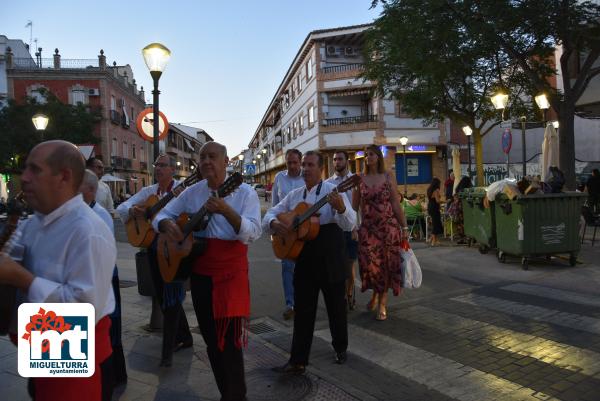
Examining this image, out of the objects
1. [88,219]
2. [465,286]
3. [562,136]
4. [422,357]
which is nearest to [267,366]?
[422,357]

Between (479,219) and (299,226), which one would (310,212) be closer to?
(299,226)

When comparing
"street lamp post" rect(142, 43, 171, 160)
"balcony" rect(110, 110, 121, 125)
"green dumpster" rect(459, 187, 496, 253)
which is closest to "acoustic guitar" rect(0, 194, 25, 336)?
"street lamp post" rect(142, 43, 171, 160)

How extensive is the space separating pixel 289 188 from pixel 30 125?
1070 inches

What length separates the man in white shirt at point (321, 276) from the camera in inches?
154

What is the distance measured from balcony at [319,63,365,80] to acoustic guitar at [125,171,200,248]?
26039mm

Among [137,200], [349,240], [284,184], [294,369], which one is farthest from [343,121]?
[294,369]

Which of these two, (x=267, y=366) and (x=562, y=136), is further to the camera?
(x=562, y=136)

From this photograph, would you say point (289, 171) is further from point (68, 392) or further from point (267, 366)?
point (68, 392)

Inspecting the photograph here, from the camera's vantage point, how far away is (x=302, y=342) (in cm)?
391

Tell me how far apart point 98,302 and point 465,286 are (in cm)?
612

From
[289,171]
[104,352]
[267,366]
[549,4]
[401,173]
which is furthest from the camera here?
[401,173]

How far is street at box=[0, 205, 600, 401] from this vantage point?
141 inches

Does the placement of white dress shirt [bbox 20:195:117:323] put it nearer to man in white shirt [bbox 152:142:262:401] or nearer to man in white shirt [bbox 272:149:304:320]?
man in white shirt [bbox 152:142:262:401]

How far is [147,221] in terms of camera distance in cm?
473
